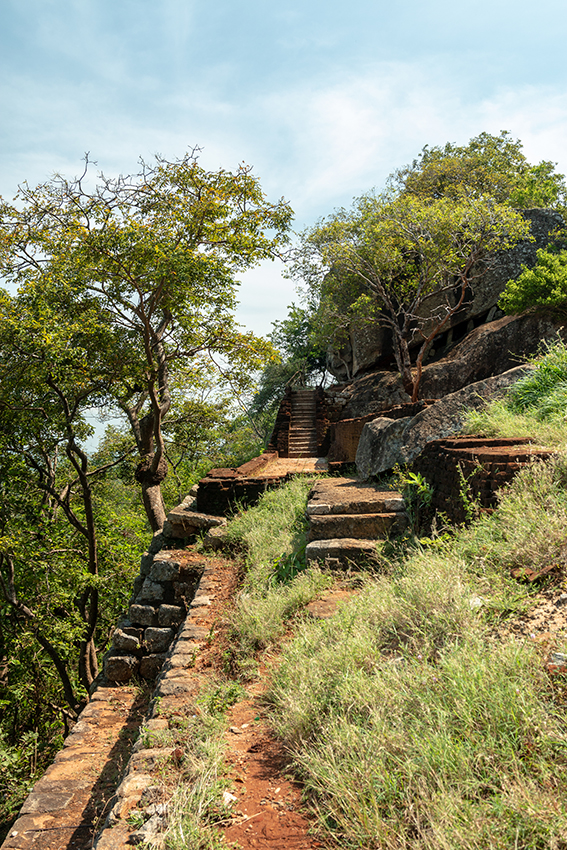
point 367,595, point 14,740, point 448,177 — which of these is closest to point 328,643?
point 367,595

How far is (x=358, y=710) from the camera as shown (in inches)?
91.9

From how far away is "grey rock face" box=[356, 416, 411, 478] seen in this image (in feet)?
23.0

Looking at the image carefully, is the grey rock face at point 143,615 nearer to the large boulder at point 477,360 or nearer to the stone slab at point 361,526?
the stone slab at point 361,526

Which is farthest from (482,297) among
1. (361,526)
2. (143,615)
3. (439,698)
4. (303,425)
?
(439,698)

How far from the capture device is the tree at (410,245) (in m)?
13.3

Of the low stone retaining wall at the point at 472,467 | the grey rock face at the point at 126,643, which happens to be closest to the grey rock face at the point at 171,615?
the grey rock face at the point at 126,643

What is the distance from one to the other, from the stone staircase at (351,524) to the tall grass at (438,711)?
5.14 feet

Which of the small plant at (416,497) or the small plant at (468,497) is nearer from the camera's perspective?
the small plant at (468,497)

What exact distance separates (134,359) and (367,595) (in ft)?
25.0

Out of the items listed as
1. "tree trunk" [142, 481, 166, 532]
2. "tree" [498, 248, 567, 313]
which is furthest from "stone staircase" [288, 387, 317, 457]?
"tree" [498, 248, 567, 313]

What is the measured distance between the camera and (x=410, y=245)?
13938mm

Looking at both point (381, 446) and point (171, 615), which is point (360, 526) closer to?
point (381, 446)

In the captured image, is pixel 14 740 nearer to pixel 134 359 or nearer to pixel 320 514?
pixel 134 359

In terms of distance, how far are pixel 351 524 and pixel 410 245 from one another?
10.8 metres
